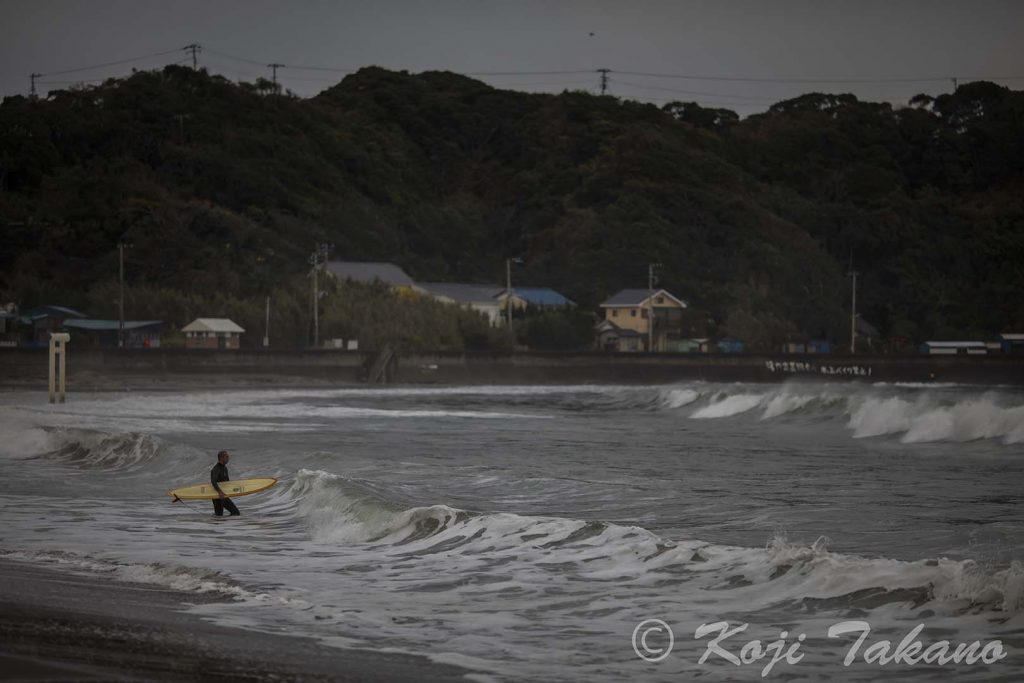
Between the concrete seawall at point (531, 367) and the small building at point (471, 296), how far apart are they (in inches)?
910

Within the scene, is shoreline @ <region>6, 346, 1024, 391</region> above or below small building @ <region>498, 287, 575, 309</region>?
below

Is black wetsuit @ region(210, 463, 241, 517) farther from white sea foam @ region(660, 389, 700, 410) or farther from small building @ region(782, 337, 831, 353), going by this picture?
small building @ region(782, 337, 831, 353)

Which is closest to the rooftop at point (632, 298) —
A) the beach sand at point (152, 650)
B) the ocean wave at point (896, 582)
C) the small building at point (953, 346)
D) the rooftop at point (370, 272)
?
the rooftop at point (370, 272)

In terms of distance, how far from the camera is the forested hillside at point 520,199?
9781 cm

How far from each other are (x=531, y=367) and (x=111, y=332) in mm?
24857

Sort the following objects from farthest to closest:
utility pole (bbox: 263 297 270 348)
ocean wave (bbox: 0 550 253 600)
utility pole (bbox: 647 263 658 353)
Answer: utility pole (bbox: 647 263 658 353) < utility pole (bbox: 263 297 270 348) < ocean wave (bbox: 0 550 253 600)

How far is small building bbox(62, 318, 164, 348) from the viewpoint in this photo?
77812mm

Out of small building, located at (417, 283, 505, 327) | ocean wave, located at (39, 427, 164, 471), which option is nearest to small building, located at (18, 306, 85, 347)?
small building, located at (417, 283, 505, 327)

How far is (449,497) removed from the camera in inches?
751

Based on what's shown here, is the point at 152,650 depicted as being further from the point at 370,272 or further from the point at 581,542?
the point at 370,272

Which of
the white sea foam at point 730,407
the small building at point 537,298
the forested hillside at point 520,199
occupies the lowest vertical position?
the white sea foam at point 730,407

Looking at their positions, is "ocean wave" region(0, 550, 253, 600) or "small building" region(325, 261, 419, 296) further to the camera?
"small building" region(325, 261, 419, 296)

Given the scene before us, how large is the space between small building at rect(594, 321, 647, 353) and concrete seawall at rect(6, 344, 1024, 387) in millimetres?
18416

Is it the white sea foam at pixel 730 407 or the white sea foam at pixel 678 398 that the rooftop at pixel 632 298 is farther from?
the white sea foam at pixel 730 407
